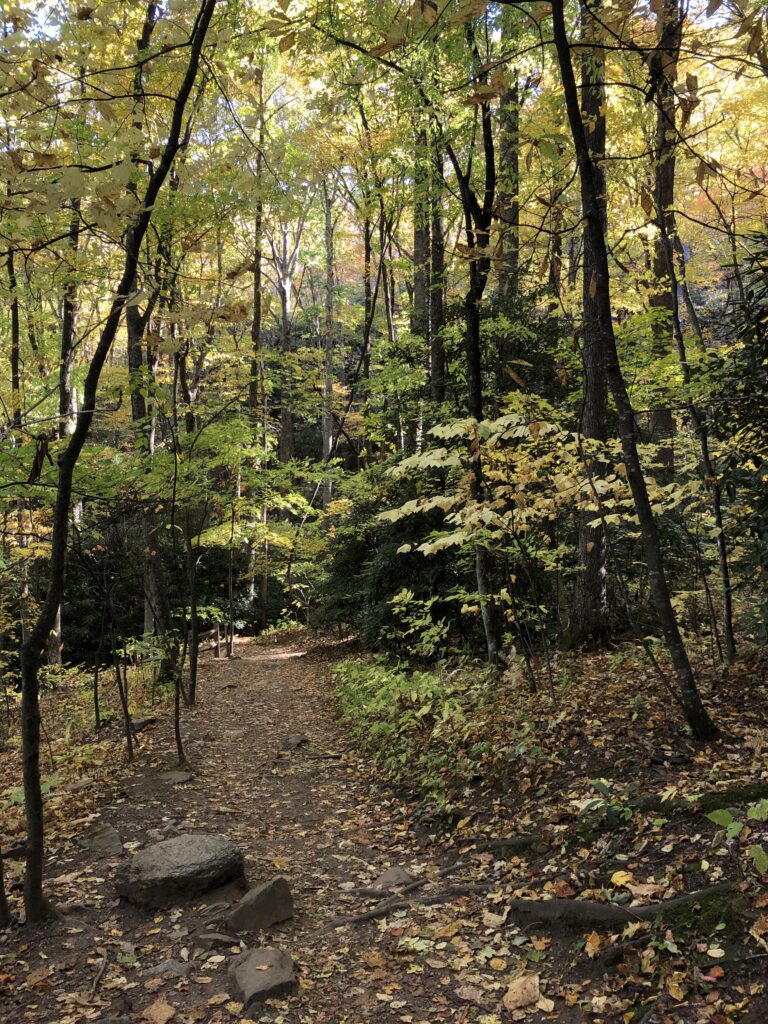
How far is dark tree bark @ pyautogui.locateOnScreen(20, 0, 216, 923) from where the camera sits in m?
2.95

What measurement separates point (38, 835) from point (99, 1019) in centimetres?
98

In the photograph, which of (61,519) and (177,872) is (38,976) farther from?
(61,519)

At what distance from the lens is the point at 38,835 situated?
10.8 ft

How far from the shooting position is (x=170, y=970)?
3.06 m

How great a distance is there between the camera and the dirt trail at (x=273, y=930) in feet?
9.30

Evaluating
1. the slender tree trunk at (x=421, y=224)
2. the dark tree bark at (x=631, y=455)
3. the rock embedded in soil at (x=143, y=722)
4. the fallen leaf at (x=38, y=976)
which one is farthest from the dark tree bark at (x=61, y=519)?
the rock embedded in soil at (x=143, y=722)

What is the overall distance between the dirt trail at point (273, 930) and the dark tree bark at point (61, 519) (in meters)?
0.45

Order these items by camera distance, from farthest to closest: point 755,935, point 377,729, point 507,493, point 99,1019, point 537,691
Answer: point 377,729 < point 537,691 < point 507,493 < point 99,1019 < point 755,935

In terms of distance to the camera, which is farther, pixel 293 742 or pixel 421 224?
pixel 421 224

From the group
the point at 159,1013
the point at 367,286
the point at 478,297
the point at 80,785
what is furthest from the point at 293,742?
the point at 367,286

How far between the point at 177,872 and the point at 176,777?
2.29m

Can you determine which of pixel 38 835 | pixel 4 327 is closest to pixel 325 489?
pixel 4 327

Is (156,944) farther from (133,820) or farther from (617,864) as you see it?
(617,864)

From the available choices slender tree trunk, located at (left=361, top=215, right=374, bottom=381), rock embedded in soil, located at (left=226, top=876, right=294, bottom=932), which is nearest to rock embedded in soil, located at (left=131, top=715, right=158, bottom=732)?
rock embedded in soil, located at (left=226, top=876, right=294, bottom=932)
